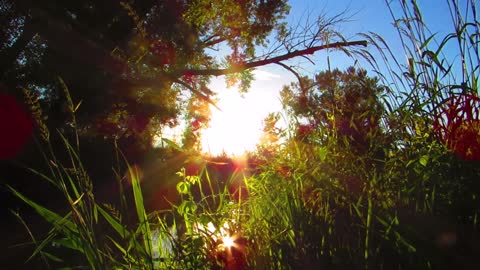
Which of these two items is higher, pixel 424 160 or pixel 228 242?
pixel 424 160

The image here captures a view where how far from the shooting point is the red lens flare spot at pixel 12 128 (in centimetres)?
852

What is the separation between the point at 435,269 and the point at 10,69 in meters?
11.9

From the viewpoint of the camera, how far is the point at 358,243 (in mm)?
1330

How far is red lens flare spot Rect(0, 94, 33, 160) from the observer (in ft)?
28.0

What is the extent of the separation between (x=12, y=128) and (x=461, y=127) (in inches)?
362

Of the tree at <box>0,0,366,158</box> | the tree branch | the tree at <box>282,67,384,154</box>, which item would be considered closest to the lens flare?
the tree at <box>282,67,384,154</box>

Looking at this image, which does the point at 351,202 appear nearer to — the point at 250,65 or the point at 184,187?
the point at 184,187

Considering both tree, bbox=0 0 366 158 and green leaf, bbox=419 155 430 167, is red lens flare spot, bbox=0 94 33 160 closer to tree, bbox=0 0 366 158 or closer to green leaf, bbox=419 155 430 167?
tree, bbox=0 0 366 158

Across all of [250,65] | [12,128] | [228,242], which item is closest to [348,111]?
[228,242]

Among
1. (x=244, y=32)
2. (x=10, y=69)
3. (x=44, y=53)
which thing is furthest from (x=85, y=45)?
(x=244, y=32)

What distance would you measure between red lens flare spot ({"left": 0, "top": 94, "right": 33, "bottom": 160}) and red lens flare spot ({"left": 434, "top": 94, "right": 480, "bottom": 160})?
863 cm

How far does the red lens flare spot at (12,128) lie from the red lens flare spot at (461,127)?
8.63 meters

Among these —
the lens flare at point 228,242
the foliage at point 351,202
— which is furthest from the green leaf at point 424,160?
the lens flare at point 228,242

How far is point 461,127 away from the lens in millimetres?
1673
